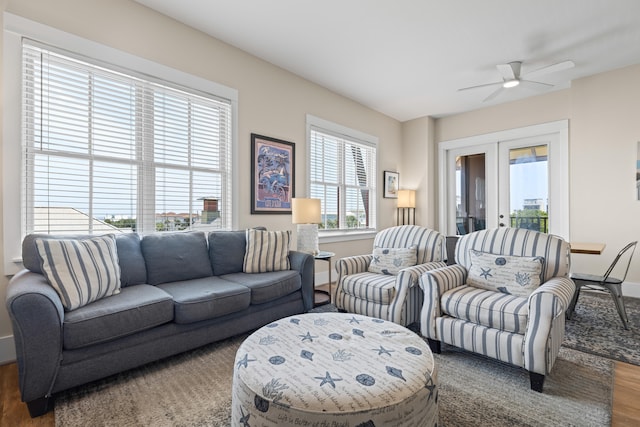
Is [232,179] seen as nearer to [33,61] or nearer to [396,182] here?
[33,61]

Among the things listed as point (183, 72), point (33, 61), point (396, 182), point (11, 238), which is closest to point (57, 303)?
point (11, 238)

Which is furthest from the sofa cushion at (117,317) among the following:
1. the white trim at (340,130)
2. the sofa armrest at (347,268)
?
the white trim at (340,130)

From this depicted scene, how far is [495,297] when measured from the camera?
213 centimetres

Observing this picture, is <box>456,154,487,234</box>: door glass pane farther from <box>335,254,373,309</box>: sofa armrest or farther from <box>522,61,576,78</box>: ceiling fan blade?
<box>335,254,373,309</box>: sofa armrest

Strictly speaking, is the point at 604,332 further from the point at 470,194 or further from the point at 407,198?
the point at 407,198

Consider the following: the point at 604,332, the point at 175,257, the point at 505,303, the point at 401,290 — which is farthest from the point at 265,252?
the point at 604,332

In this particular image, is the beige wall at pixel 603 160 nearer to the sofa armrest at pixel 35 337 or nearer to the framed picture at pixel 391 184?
the framed picture at pixel 391 184

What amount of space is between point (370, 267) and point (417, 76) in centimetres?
268

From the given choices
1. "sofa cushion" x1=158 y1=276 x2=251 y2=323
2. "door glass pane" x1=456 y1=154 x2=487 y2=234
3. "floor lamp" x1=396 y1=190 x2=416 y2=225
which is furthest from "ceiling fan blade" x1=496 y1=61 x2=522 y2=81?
"sofa cushion" x1=158 y1=276 x2=251 y2=323

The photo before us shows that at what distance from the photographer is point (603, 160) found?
4.05m

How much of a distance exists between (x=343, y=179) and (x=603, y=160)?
135 inches

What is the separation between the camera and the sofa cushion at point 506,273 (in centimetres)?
220

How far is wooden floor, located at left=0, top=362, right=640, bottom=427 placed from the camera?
156 centimetres

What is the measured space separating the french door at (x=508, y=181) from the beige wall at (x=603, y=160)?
10.3 inches
